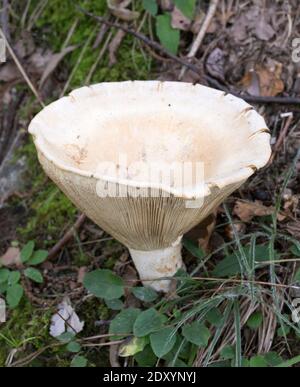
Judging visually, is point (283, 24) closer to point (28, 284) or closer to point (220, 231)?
point (220, 231)

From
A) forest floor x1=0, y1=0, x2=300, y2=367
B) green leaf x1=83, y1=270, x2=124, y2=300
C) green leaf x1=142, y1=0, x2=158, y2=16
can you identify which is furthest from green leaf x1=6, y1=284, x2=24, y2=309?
green leaf x1=142, y1=0, x2=158, y2=16

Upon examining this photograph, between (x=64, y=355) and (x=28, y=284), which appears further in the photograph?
(x=28, y=284)

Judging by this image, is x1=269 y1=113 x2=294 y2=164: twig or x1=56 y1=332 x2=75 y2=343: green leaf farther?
x1=269 y1=113 x2=294 y2=164: twig

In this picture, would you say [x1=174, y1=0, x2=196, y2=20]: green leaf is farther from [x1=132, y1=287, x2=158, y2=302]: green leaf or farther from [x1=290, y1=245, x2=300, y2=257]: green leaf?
[x1=132, y1=287, x2=158, y2=302]: green leaf

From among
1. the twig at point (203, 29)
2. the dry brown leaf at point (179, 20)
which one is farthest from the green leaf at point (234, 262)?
the dry brown leaf at point (179, 20)

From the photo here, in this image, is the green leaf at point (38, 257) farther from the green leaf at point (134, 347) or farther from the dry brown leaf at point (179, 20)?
the dry brown leaf at point (179, 20)

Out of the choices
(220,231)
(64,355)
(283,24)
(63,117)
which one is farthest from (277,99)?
(64,355)
